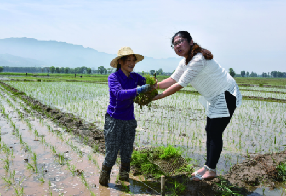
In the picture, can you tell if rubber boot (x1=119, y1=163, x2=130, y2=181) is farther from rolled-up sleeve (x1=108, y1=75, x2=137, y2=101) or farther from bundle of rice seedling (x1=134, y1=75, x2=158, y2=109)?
rolled-up sleeve (x1=108, y1=75, x2=137, y2=101)

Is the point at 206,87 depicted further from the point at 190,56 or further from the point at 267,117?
the point at 267,117

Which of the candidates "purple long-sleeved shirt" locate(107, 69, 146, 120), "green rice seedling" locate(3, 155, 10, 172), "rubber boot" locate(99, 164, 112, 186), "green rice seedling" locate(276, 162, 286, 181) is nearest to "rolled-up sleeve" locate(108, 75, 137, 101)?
"purple long-sleeved shirt" locate(107, 69, 146, 120)

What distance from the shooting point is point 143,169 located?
3.12 m

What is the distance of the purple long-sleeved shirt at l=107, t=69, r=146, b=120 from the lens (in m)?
2.37

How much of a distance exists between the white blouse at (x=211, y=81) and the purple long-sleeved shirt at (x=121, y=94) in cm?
60

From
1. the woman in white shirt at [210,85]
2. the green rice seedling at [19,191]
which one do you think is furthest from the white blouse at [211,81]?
the green rice seedling at [19,191]

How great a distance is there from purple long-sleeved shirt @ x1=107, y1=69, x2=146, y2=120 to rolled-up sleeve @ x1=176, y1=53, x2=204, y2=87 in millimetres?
597

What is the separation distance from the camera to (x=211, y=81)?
2518 mm

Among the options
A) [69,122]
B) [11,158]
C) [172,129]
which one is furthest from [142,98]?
[69,122]

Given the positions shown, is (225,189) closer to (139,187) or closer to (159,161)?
(159,161)

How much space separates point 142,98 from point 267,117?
6.37m

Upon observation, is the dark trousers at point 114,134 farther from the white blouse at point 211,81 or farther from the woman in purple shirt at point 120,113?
the white blouse at point 211,81

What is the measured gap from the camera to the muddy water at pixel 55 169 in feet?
8.68

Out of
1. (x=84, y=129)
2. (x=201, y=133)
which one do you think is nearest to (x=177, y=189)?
(x=201, y=133)
